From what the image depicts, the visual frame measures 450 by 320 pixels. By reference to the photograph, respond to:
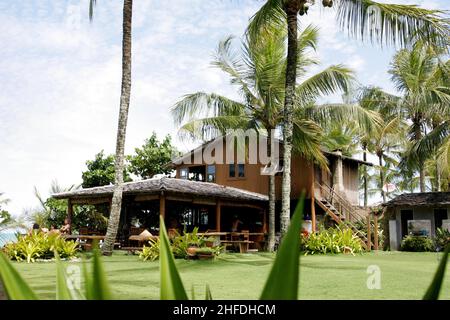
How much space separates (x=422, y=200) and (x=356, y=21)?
1199 centimetres

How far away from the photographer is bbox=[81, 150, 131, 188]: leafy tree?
3247 centimetres

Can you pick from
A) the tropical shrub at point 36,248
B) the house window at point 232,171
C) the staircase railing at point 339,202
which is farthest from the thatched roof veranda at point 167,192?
the tropical shrub at point 36,248

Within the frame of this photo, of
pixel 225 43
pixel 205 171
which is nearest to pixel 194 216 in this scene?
pixel 205 171

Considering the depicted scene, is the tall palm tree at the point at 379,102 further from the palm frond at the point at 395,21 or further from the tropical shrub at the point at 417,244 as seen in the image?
the palm frond at the point at 395,21

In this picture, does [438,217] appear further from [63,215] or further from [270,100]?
[63,215]

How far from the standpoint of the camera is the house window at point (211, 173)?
28920 mm

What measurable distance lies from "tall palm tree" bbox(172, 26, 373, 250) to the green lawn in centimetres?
744

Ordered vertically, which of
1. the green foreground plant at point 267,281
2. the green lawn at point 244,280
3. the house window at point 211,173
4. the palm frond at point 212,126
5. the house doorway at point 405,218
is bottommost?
the green lawn at point 244,280

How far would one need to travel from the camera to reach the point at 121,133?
52.5ft

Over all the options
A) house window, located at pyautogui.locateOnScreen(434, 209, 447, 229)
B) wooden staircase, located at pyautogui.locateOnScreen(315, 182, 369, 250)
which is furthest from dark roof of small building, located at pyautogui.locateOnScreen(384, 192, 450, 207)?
wooden staircase, located at pyautogui.locateOnScreen(315, 182, 369, 250)

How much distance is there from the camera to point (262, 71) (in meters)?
19.8

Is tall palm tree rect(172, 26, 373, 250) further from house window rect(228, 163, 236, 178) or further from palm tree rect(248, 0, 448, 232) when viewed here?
house window rect(228, 163, 236, 178)

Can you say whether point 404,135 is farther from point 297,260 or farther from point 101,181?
point 297,260

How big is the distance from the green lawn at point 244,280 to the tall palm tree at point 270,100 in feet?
24.4
